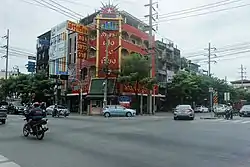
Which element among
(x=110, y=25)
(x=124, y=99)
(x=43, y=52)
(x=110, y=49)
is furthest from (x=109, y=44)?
(x=43, y=52)

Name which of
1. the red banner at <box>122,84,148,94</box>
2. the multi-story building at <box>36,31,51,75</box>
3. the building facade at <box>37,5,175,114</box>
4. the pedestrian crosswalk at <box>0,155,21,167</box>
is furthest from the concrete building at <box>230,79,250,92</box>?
the pedestrian crosswalk at <box>0,155,21,167</box>

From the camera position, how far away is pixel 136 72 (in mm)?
42531

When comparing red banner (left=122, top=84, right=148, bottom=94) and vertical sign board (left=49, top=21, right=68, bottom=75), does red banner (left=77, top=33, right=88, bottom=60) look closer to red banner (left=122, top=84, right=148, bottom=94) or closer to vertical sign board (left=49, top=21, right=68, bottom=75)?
vertical sign board (left=49, top=21, right=68, bottom=75)

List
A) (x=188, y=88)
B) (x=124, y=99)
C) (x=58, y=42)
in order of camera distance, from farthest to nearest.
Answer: (x=188, y=88) → (x=58, y=42) → (x=124, y=99)

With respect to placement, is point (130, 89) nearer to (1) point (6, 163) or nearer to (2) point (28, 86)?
(2) point (28, 86)

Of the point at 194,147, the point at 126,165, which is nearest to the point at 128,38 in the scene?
the point at 194,147

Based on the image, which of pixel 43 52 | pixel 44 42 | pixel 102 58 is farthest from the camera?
pixel 43 52

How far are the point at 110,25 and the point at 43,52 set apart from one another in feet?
64.4

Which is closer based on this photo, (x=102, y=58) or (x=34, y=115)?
(x=34, y=115)

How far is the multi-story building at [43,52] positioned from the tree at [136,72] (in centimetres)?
1902

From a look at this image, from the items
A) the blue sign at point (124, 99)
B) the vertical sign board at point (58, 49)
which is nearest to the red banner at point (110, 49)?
the blue sign at point (124, 99)

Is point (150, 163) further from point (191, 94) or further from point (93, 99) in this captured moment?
point (191, 94)

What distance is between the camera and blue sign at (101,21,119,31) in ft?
153

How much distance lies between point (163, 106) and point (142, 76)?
1802 centimetres
